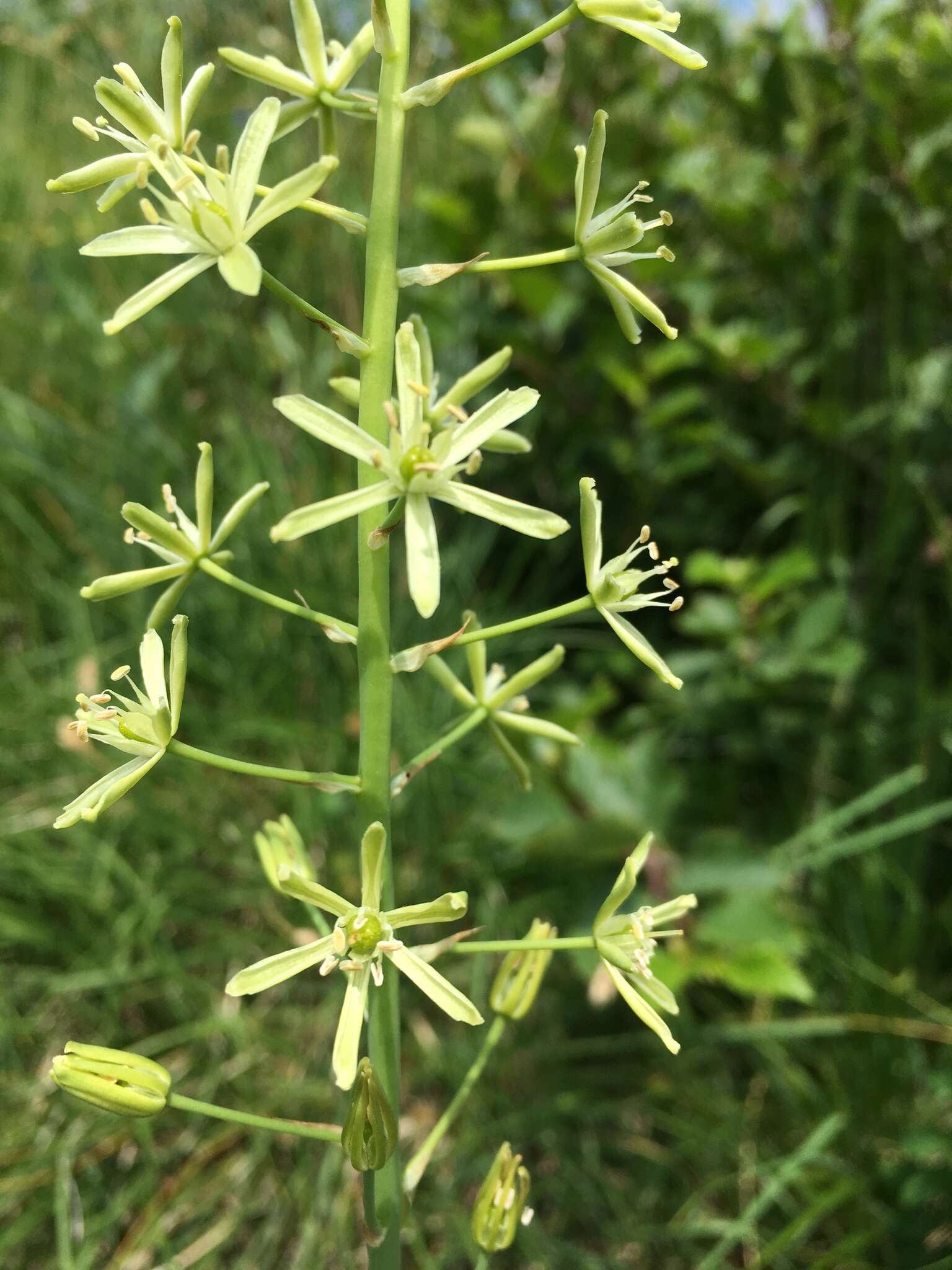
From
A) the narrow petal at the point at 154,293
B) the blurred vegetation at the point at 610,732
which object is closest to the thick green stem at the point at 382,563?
the narrow petal at the point at 154,293

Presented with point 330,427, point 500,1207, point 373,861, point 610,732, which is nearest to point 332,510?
point 330,427

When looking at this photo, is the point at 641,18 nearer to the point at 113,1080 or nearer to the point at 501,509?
the point at 501,509

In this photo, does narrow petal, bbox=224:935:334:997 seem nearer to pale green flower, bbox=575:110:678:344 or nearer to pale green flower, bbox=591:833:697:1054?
pale green flower, bbox=591:833:697:1054

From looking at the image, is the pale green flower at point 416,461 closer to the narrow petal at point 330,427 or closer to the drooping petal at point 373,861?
the narrow petal at point 330,427

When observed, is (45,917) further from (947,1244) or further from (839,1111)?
(947,1244)

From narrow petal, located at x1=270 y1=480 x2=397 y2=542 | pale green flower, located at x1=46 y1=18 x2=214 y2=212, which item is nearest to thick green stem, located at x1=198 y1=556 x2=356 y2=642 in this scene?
narrow petal, located at x1=270 y1=480 x2=397 y2=542

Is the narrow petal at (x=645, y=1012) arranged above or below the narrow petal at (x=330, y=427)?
below

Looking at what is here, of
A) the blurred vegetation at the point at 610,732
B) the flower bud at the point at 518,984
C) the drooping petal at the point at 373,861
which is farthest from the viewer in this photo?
the blurred vegetation at the point at 610,732
